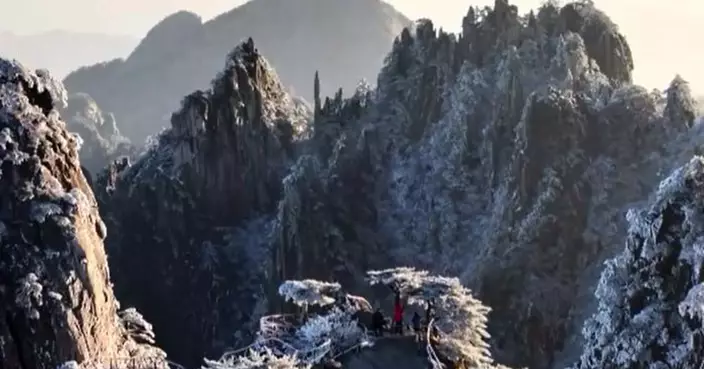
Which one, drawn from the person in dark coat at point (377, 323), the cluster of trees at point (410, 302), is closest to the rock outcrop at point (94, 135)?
the cluster of trees at point (410, 302)

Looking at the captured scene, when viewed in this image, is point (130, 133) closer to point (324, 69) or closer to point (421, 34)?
point (324, 69)

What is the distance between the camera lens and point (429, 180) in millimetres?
51344

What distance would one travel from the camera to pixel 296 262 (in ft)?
166

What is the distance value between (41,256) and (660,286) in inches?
596

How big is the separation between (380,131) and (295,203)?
786cm

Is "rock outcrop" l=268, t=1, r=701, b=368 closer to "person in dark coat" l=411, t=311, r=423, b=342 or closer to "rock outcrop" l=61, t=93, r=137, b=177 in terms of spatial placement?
"person in dark coat" l=411, t=311, r=423, b=342

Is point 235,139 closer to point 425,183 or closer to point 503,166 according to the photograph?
point 425,183

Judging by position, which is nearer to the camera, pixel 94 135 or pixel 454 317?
pixel 454 317

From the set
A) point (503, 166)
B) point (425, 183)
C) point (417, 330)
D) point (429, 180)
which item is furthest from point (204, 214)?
point (417, 330)

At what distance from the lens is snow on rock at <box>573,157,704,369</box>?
70.3 feet

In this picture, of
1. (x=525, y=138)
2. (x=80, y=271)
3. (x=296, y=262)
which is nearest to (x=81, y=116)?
(x=296, y=262)

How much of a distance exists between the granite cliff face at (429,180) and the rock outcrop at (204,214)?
100mm

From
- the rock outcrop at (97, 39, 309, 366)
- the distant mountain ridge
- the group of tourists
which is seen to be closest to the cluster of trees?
the group of tourists

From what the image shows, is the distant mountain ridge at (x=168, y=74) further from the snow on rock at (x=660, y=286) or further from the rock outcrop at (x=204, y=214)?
the snow on rock at (x=660, y=286)
